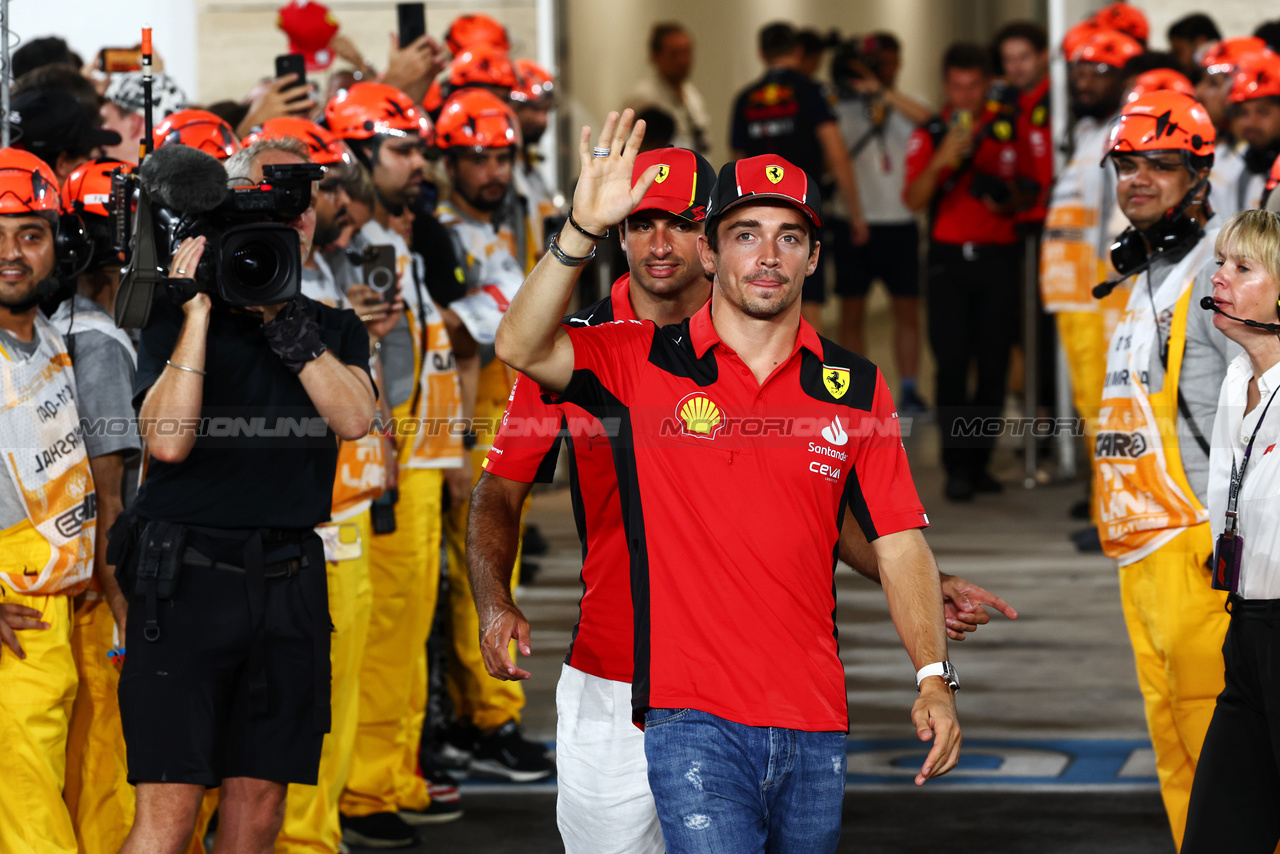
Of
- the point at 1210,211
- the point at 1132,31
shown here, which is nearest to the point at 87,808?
the point at 1210,211

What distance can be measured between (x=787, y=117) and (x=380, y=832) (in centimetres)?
713

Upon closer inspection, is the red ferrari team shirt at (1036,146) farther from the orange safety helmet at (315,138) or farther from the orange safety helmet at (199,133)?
the orange safety helmet at (199,133)

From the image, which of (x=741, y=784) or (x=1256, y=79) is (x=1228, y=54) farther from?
(x=741, y=784)

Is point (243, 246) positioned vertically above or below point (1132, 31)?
below

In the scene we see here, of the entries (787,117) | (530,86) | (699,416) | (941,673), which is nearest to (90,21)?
(530,86)

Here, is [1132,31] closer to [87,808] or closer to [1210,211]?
[1210,211]

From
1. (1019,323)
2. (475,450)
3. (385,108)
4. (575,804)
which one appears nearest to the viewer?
(575,804)

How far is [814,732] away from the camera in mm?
3221

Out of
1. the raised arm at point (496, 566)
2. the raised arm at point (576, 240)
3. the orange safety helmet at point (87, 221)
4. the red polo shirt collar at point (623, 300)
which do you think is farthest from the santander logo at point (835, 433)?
the orange safety helmet at point (87, 221)

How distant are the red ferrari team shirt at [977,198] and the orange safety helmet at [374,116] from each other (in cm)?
571

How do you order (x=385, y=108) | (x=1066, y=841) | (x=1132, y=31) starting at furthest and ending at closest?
(x=1132, y=31), (x=385, y=108), (x=1066, y=841)

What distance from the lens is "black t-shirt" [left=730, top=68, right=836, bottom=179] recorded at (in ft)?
37.1

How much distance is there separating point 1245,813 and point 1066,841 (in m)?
1.68

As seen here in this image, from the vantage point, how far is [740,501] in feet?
10.7
